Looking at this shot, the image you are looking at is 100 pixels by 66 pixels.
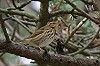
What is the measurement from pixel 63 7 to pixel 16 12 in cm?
54

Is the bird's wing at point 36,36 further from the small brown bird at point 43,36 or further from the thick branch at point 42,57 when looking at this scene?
the thick branch at point 42,57

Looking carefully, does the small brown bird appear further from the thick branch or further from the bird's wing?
the thick branch

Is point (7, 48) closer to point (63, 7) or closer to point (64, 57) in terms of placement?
point (64, 57)

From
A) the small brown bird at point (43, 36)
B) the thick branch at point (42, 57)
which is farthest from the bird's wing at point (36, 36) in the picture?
the thick branch at point (42, 57)

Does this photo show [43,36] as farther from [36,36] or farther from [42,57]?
[42,57]

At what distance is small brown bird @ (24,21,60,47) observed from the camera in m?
1.90

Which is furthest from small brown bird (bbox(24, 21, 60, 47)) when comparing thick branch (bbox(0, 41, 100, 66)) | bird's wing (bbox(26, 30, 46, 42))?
thick branch (bbox(0, 41, 100, 66))

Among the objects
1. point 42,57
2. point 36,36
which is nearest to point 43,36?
point 36,36

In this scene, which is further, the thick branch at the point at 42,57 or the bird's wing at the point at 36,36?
the bird's wing at the point at 36,36

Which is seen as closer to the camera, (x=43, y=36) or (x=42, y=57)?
(x=42, y=57)

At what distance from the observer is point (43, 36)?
6.67 feet

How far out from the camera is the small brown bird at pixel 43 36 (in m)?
1.90

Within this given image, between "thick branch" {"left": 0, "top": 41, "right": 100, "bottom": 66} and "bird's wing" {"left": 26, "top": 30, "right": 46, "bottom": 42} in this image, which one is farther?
"bird's wing" {"left": 26, "top": 30, "right": 46, "bottom": 42}

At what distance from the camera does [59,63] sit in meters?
1.69
